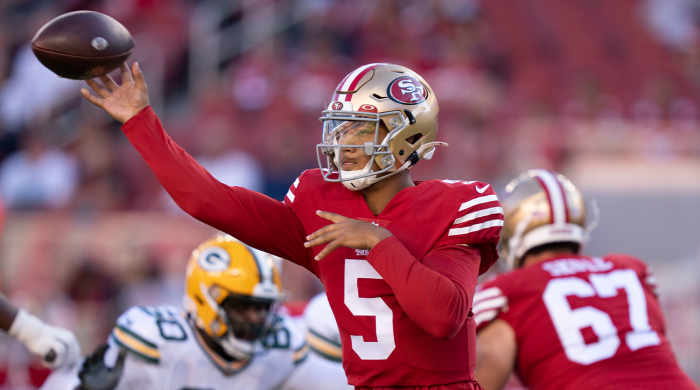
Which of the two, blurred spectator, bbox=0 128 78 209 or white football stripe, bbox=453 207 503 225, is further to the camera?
blurred spectator, bbox=0 128 78 209

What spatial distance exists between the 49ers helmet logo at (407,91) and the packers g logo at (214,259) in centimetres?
148

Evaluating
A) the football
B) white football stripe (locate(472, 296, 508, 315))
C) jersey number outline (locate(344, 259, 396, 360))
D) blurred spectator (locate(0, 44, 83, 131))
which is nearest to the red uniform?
jersey number outline (locate(344, 259, 396, 360))

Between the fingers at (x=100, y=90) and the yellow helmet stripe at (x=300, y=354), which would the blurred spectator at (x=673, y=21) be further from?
the fingers at (x=100, y=90)

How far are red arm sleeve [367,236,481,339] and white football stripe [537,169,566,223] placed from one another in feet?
4.27

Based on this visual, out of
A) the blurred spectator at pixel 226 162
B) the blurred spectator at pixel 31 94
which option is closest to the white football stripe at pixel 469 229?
the blurred spectator at pixel 226 162

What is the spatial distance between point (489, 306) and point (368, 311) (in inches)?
37.4

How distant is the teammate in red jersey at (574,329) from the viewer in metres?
3.17

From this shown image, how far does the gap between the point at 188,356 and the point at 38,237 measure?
398 cm

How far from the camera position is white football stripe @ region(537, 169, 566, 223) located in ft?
11.7

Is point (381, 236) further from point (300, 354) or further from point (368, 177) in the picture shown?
point (300, 354)

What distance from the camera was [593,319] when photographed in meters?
3.25

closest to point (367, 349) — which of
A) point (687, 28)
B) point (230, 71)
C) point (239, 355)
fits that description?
point (239, 355)

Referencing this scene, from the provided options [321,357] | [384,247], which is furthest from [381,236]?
[321,357]

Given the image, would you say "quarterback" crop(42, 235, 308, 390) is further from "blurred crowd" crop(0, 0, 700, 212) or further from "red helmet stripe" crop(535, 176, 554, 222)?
"blurred crowd" crop(0, 0, 700, 212)
